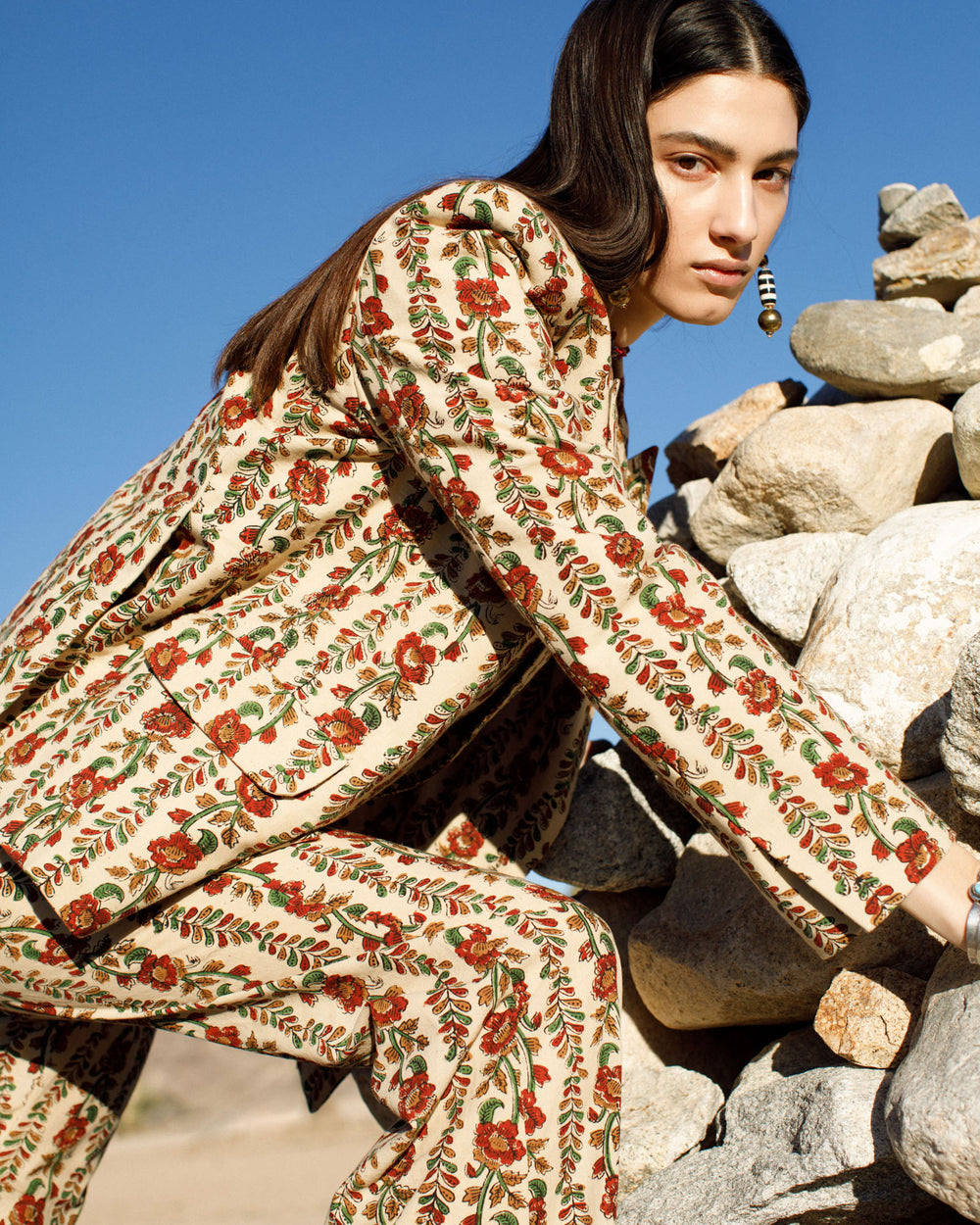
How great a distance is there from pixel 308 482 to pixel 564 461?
39 cm

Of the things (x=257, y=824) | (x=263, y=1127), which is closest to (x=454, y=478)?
(x=257, y=824)

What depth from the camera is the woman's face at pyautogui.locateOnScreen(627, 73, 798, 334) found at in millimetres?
1729

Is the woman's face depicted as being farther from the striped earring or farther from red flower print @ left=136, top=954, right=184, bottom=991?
red flower print @ left=136, top=954, right=184, bottom=991

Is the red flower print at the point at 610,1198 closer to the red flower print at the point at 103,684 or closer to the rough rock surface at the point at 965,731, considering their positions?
the rough rock surface at the point at 965,731

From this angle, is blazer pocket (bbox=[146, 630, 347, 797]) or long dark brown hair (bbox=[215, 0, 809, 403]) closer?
blazer pocket (bbox=[146, 630, 347, 797])

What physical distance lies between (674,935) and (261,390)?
1.34 meters

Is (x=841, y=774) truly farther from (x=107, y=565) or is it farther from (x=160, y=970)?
(x=107, y=565)

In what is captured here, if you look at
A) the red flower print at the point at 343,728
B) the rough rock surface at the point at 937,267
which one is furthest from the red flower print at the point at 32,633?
the rough rock surface at the point at 937,267

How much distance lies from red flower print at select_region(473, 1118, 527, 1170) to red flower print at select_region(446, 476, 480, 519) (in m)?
0.74

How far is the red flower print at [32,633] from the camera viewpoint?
5.46 ft

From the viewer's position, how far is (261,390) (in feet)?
5.35

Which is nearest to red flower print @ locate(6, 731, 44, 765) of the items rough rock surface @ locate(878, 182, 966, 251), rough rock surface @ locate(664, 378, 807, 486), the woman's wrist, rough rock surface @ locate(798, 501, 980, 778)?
the woman's wrist

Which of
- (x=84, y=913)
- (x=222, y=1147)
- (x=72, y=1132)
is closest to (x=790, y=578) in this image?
(x=84, y=913)

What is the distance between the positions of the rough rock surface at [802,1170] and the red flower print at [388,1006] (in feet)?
2.23
